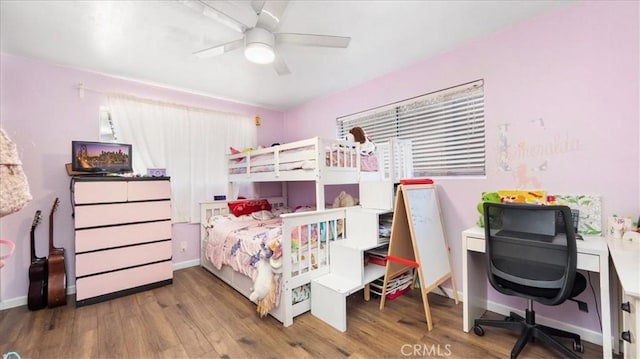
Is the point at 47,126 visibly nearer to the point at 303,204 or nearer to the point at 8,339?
the point at 8,339

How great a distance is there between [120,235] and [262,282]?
1.63 meters

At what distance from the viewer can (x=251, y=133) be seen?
4.09 metres

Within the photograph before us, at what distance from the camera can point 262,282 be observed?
210 centimetres

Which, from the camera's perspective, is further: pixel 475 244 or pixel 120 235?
pixel 120 235

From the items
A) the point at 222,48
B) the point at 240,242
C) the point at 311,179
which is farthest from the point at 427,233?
the point at 222,48

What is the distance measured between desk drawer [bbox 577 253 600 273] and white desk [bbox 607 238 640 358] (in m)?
0.08

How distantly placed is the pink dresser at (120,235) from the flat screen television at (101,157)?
0.22 m

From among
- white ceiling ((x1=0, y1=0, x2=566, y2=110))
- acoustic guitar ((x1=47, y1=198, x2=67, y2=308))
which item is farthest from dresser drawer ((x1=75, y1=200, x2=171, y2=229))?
white ceiling ((x1=0, y1=0, x2=566, y2=110))

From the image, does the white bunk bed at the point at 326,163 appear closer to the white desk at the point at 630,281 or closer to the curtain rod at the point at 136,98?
the curtain rod at the point at 136,98

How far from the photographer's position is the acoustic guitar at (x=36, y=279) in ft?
7.80

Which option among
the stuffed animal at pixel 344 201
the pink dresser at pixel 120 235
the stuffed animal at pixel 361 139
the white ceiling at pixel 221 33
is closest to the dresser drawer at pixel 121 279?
the pink dresser at pixel 120 235

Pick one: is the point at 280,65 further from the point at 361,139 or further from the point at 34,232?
the point at 34,232

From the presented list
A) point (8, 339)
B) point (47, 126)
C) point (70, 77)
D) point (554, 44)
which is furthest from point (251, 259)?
point (554, 44)

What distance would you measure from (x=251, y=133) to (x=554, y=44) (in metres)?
3.52
